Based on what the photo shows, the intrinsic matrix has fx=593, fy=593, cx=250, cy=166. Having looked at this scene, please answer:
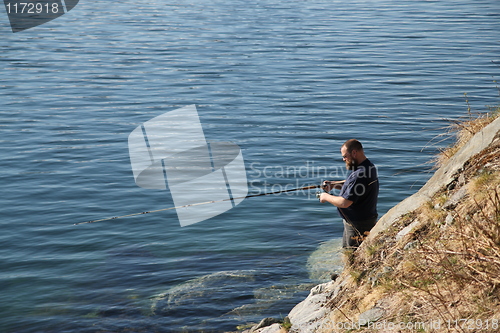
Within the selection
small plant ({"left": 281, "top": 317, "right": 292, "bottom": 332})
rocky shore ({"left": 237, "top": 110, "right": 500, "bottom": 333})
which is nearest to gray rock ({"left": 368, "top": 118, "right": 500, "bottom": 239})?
rocky shore ({"left": 237, "top": 110, "right": 500, "bottom": 333})

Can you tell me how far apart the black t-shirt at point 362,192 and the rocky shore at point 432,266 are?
0.76 m

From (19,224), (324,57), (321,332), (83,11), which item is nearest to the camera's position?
(321,332)

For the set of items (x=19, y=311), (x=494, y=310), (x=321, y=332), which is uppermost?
(x=494, y=310)

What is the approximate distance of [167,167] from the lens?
50.3 feet

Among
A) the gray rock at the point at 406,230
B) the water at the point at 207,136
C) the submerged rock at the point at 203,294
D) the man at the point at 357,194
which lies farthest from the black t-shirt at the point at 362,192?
the submerged rock at the point at 203,294

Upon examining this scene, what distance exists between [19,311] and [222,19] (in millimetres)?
32374

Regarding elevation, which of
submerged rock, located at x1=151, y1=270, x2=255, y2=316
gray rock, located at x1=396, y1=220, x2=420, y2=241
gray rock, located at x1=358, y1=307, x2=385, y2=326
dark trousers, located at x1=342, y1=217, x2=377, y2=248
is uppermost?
gray rock, located at x1=396, y1=220, x2=420, y2=241

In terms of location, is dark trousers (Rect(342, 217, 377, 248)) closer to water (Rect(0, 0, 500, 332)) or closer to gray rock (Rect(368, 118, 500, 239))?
gray rock (Rect(368, 118, 500, 239))

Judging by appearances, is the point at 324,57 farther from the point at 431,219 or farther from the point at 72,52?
the point at 431,219

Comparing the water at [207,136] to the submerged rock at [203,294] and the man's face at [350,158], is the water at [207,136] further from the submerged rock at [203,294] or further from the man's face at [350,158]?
the man's face at [350,158]

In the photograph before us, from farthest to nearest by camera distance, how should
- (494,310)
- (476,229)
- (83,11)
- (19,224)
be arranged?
1. (83,11)
2. (19,224)
3. (476,229)
4. (494,310)

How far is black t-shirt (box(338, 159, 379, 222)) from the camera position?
7382 millimetres

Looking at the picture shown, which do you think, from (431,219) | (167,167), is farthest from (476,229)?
(167,167)

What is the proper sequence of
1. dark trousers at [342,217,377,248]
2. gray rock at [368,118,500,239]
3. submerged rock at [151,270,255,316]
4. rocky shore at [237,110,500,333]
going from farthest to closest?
submerged rock at [151,270,255,316]
dark trousers at [342,217,377,248]
gray rock at [368,118,500,239]
rocky shore at [237,110,500,333]
